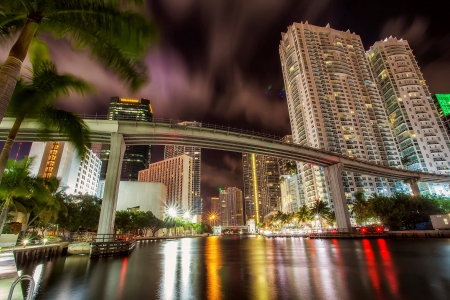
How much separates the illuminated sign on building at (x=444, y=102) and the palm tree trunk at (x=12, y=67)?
572 feet

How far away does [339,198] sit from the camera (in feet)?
171

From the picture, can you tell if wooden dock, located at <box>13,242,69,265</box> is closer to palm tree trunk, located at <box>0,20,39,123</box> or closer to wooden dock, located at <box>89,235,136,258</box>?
wooden dock, located at <box>89,235,136,258</box>

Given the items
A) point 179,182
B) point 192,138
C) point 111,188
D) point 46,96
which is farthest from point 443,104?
point 179,182

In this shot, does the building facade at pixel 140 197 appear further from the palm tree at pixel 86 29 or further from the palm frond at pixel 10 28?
the palm tree at pixel 86 29

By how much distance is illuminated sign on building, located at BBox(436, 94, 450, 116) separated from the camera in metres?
126

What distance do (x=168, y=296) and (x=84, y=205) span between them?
174ft

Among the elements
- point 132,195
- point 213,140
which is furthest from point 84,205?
point 132,195

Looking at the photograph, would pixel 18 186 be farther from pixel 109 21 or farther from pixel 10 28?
pixel 109 21

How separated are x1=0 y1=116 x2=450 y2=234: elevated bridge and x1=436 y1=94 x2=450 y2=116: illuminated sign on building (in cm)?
10601

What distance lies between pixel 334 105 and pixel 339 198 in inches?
3118

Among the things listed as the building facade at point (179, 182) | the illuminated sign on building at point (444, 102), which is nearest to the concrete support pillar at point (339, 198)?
the illuminated sign on building at point (444, 102)

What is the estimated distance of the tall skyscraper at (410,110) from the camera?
9844cm

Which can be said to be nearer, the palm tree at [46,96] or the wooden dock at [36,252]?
the palm tree at [46,96]

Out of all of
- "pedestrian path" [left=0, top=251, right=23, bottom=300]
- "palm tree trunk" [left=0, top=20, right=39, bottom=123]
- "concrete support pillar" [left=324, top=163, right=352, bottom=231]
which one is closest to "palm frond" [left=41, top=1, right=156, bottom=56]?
"palm tree trunk" [left=0, top=20, right=39, bottom=123]
